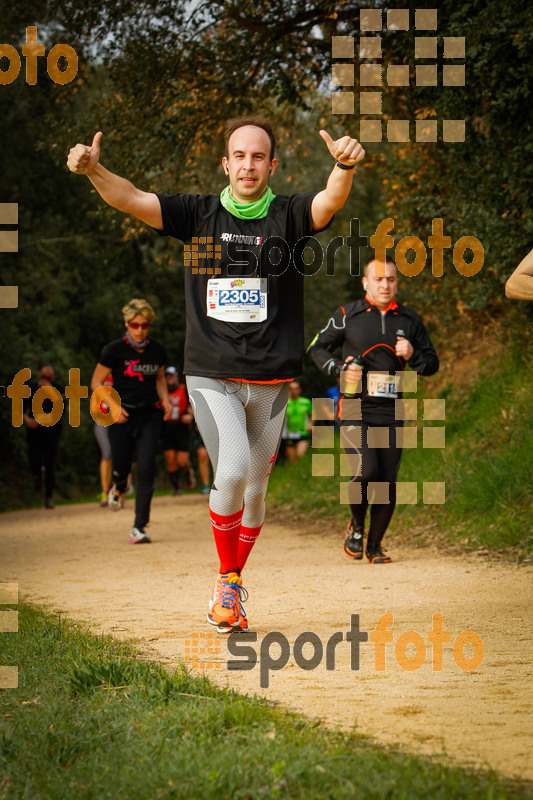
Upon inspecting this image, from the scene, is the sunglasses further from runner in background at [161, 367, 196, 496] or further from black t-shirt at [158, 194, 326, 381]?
runner in background at [161, 367, 196, 496]

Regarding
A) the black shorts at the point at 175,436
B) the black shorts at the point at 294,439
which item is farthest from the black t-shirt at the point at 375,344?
the black shorts at the point at 294,439

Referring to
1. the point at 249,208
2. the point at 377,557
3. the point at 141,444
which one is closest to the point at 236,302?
the point at 249,208

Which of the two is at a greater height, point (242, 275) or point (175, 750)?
point (242, 275)

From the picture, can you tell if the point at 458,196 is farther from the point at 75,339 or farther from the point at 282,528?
the point at 75,339

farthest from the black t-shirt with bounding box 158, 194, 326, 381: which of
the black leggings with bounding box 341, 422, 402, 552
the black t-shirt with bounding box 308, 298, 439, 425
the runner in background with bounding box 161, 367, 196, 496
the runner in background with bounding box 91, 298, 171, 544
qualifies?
the runner in background with bounding box 161, 367, 196, 496

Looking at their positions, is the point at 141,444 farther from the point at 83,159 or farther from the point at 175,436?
the point at 175,436

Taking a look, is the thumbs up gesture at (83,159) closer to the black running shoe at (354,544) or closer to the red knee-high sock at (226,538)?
the red knee-high sock at (226,538)

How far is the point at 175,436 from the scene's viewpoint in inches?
677

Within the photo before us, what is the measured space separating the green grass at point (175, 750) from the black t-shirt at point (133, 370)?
20.4 feet

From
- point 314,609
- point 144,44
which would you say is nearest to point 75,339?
point 144,44

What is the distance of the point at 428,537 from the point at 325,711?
592 centimetres

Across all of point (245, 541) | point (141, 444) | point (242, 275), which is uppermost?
point (242, 275)

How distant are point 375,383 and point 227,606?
3.24 meters

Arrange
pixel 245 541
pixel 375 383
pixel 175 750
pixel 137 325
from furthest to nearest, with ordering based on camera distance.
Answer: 1. pixel 137 325
2. pixel 375 383
3. pixel 245 541
4. pixel 175 750
